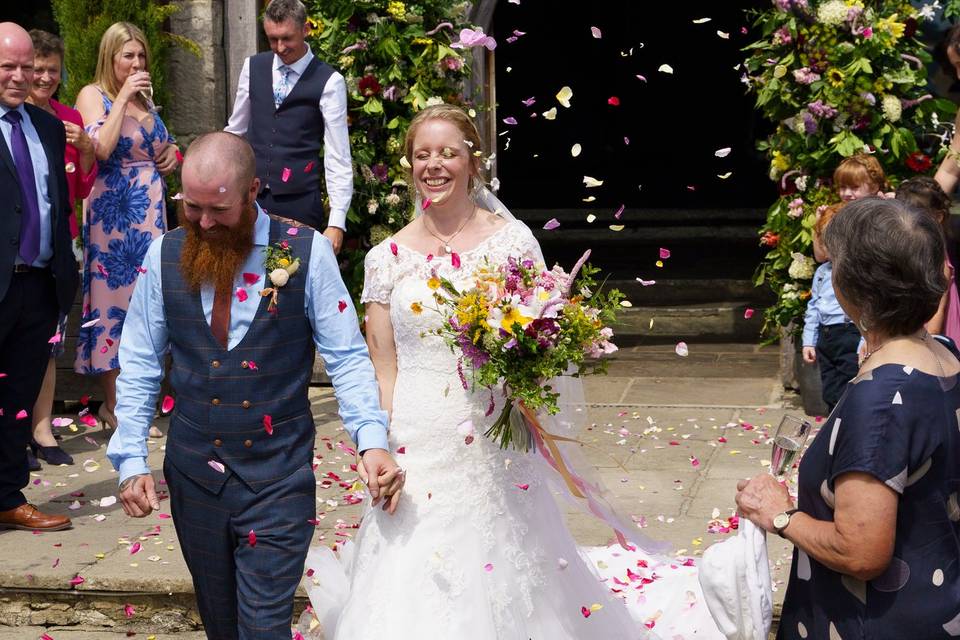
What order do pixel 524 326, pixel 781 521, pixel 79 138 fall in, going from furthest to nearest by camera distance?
pixel 79 138 < pixel 524 326 < pixel 781 521

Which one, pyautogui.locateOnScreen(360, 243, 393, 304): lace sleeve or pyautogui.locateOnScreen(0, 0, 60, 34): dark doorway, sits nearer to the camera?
pyautogui.locateOnScreen(360, 243, 393, 304): lace sleeve

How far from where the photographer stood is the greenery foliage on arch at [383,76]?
8.82 meters

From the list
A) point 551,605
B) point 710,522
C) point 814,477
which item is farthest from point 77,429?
point 814,477

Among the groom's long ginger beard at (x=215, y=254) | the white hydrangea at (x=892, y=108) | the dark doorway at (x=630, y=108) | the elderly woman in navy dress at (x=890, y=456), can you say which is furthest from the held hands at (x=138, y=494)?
the dark doorway at (x=630, y=108)

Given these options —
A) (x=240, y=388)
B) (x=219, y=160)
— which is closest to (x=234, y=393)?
(x=240, y=388)

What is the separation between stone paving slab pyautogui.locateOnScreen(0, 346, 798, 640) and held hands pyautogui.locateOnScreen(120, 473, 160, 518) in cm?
172

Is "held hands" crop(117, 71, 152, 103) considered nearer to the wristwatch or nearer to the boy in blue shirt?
the boy in blue shirt

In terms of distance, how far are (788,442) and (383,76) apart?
6.27 m

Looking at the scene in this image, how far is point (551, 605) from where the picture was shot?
4574 millimetres

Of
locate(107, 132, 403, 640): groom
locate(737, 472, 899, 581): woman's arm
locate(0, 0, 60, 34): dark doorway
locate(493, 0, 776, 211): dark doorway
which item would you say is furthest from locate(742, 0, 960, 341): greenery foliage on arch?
locate(493, 0, 776, 211): dark doorway

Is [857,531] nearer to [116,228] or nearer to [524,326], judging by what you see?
[524,326]

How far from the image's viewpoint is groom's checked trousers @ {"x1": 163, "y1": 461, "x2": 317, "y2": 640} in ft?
12.8

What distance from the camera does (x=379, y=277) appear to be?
183 inches

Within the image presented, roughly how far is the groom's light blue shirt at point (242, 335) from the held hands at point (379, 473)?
0.10 feet
